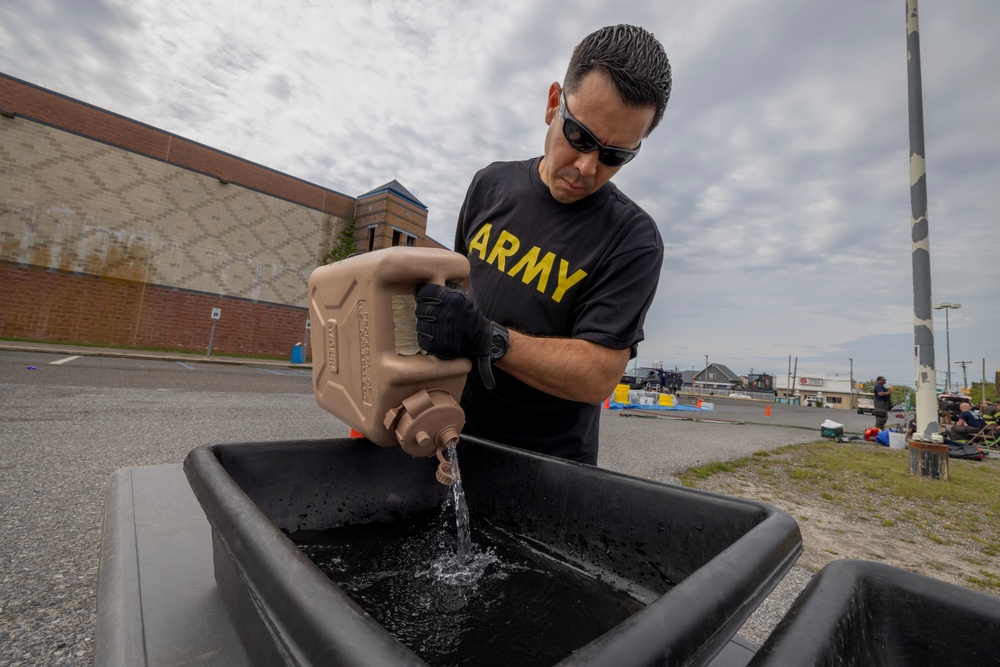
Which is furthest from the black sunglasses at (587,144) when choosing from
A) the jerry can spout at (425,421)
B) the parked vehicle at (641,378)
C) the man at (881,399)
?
the parked vehicle at (641,378)

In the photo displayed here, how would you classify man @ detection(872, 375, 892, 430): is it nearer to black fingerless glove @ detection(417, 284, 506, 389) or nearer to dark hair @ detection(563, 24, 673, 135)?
dark hair @ detection(563, 24, 673, 135)

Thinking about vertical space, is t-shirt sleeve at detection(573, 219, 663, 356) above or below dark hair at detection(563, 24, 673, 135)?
below

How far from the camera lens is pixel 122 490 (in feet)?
3.58

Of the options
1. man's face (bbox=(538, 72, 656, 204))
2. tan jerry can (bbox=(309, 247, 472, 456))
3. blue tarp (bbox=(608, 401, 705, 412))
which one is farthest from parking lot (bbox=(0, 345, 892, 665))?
blue tarp (bbox=(608, 401, 705, 412))

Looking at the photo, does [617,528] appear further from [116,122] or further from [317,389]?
[116,122]

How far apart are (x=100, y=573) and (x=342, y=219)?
23.3 metres

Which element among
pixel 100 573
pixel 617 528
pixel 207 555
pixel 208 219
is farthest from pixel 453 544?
pixel 208 219

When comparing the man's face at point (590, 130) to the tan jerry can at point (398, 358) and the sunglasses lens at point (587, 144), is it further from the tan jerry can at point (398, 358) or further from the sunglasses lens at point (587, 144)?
the tan jerry can at point (398, 358)

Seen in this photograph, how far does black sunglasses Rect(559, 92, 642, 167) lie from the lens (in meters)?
1.41

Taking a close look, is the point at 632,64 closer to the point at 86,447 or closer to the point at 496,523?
the point at 496,523

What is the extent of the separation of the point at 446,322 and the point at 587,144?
838 millimetres

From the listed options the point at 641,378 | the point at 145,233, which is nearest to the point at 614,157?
the point at 145,233

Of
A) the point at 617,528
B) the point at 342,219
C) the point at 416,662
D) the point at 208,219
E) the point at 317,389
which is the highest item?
the point at 342,219

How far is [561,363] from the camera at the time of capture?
4.26ft
